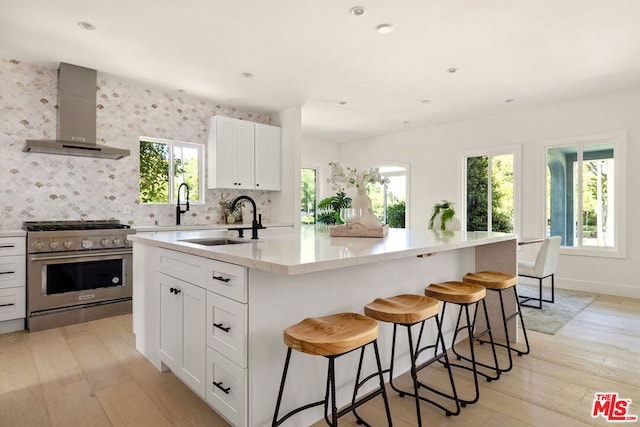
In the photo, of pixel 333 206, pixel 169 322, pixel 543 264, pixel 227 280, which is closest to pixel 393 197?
pixel 333 206

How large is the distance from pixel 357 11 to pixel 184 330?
8.39 feet

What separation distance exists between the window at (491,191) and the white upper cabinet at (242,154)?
3.32 metres

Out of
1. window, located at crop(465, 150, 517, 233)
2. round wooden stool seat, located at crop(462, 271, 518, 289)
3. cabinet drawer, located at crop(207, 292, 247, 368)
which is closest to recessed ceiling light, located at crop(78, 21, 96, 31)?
cabinet drawer, located at crop(207, 292, 247, 368)

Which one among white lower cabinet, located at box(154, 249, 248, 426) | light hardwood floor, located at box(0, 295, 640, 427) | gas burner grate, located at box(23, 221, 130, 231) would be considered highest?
gas burner grate, located at box(23, 221, 130, 231)

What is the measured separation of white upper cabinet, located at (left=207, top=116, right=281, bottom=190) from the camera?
5000 mm

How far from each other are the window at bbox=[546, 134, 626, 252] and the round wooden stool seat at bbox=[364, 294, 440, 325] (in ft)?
14.2

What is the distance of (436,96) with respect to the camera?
16.0ft

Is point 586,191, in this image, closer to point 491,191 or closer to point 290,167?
point 491,191

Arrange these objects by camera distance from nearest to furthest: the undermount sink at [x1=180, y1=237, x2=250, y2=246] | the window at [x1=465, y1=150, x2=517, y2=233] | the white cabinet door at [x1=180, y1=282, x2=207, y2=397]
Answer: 1. the white cabinet door at [x1=180, y1=282, x2=207, y2=397]
2. the undermount sink at [x1=180, y1=237, x2=250, y2=246]
3. the window at [x1=465, y1=150, x2=517, y2=233]

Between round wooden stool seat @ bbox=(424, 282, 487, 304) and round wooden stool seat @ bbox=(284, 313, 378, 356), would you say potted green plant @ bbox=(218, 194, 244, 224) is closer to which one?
round wooden stool seat @ bbox=(424, 282, 487, 304)

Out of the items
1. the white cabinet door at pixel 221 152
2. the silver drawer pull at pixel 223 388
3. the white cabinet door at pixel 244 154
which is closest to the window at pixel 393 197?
the white cabinet door at pixel 244 154

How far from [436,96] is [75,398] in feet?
16.0

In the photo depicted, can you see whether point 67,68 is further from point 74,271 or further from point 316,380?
point 316,380

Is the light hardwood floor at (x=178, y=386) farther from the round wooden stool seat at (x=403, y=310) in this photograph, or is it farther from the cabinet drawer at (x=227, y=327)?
the round wooden stool seat at (x=403, y=310)
